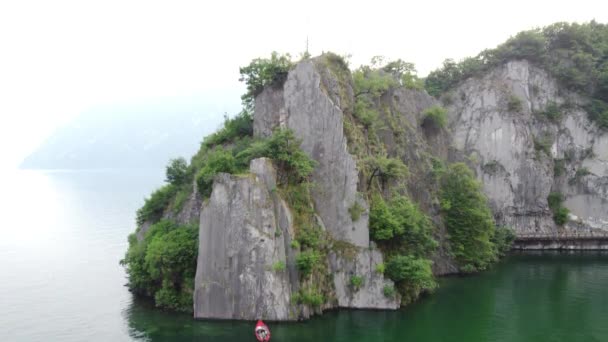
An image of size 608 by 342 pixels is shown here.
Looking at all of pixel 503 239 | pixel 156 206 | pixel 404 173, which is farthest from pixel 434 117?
pixel 156 206

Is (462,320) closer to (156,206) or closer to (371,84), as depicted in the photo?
(371,84)

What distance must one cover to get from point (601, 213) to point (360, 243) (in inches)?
1723

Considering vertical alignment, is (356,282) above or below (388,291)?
above

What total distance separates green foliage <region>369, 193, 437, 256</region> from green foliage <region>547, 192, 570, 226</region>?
106 ft

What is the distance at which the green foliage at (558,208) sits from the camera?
62281 mm

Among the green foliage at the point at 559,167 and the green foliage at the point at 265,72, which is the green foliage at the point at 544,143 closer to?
the green foliage at the point at 559,167

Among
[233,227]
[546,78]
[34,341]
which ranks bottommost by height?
[34,341]

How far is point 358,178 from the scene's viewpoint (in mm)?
36875

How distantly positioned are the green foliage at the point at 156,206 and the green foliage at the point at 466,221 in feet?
82.9

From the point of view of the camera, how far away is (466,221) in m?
45.0

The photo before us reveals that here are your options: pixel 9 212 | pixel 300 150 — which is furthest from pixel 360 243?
pixel 9 212

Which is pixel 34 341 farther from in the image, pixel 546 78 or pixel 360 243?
pixel 546 78

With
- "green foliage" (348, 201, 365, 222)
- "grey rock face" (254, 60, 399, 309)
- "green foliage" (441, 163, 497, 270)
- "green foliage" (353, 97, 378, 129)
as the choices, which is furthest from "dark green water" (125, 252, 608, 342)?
"green foliage" (353, 97, 378, 129)

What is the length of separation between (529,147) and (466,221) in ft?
81.8
